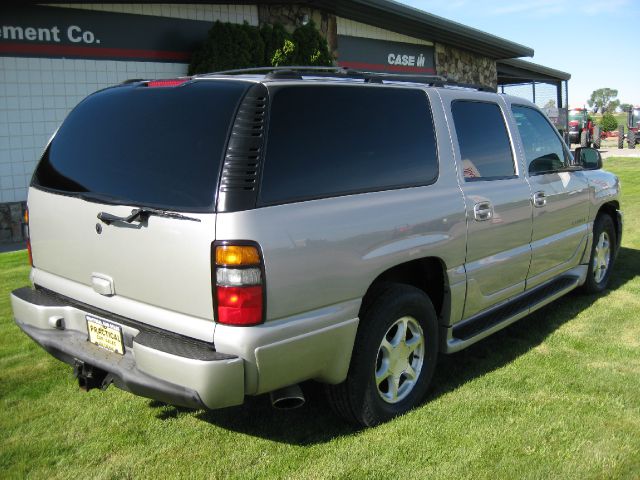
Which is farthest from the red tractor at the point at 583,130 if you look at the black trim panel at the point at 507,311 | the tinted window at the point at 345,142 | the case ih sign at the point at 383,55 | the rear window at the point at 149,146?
the rear window at the point at 149,146

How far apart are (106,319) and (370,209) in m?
1.46

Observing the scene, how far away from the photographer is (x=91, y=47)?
11203 mm

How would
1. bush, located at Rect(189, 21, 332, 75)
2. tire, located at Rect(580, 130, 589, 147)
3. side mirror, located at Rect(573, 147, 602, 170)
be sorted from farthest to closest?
tire, located at Rect(580, 130, 589, 147) → bush, located at Rect(189, 21, 332, 75) → side mirror, located at Rect(573, 147, 602, 170)

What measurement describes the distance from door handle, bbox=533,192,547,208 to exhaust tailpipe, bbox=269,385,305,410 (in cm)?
251

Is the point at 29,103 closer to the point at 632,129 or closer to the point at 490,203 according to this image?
the point at 490,203

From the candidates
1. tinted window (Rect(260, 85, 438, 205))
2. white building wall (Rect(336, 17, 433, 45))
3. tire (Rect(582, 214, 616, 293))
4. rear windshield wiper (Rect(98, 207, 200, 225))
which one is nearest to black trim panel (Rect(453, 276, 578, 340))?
tire (Rect(582, 214, 616, 293))

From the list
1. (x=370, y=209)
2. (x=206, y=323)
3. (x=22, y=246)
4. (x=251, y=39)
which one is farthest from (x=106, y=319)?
(x=251, y=39)

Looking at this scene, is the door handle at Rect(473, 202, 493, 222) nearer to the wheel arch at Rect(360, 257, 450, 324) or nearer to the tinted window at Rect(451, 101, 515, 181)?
the tinted window at Rect(451, 101, 515, 181)

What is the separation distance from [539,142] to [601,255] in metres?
1.74

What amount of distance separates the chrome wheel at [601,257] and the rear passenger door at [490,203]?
1.73 meters

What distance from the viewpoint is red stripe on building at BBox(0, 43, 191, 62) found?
1037 cm

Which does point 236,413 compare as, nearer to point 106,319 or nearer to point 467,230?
point 106,319

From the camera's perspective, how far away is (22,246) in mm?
9562

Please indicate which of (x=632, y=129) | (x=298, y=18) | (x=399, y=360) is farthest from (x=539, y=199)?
(x=632, y=129)
